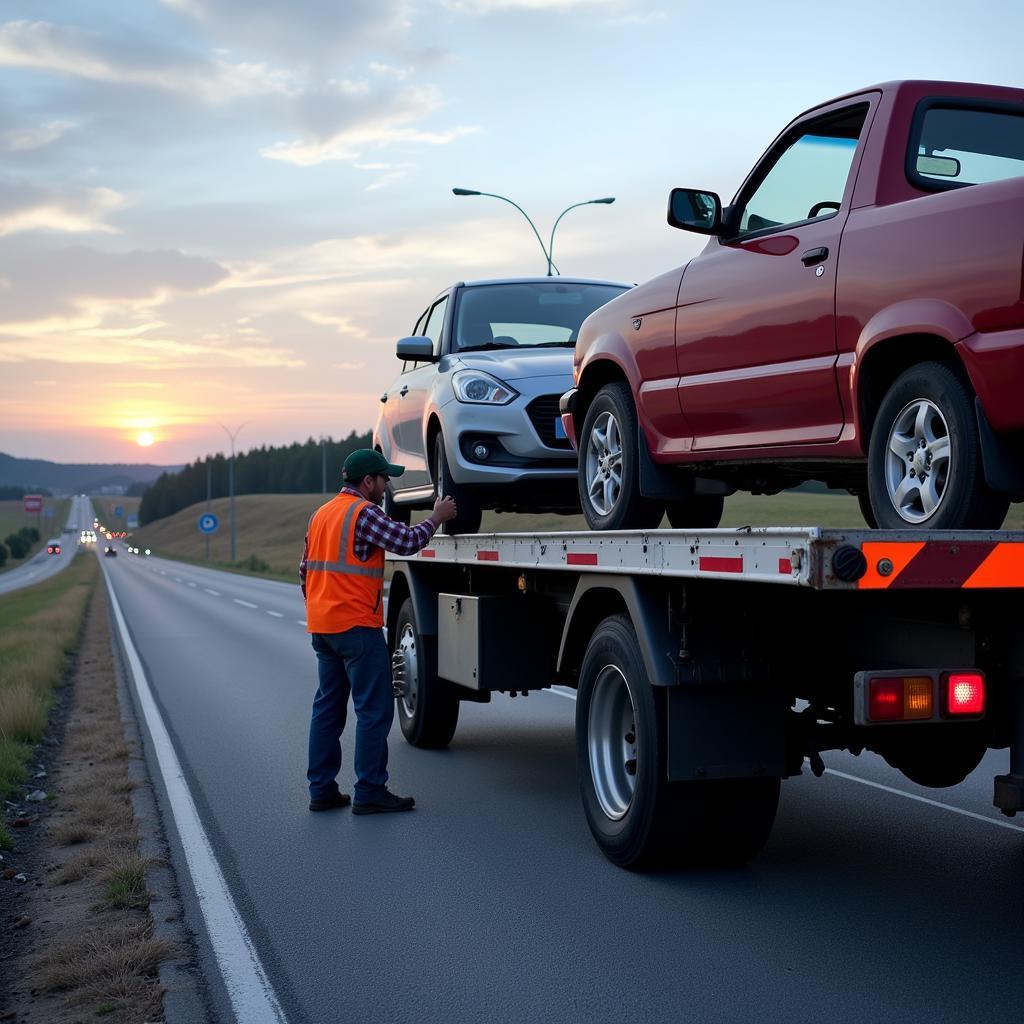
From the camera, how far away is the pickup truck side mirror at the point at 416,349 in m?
10.1

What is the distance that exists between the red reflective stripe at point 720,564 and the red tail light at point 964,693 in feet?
2.57

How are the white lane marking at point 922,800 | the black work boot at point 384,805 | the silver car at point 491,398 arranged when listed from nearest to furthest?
the white lane marking at point 922,800
the black work boot at point 384,805
the silver car at point 491,398

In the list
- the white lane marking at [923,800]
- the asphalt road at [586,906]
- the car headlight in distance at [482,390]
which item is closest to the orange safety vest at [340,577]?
the asphalt road at [586,906]

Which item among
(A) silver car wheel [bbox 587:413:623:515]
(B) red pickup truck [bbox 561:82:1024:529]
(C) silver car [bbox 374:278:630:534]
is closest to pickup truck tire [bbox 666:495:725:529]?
(A) silver car wheel [bbox 587:413:623:515]

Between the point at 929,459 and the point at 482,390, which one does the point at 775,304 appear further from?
the point at 482,390

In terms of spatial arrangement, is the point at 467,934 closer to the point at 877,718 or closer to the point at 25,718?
the point at 877,718

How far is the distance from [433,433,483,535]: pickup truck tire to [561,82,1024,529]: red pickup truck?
77.6 inches

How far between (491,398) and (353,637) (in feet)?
7.03

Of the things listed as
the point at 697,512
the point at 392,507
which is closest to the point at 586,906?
the point at 697,512

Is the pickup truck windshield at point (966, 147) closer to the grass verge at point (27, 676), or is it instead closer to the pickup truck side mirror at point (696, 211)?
the pickup truck side mirror at point (696, 211)

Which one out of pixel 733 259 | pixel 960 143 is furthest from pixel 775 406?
pixel 960 143

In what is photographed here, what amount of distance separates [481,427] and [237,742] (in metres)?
3.27

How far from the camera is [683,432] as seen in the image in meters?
6.93

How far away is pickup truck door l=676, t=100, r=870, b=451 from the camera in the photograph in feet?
19.0
